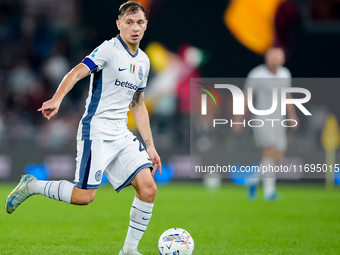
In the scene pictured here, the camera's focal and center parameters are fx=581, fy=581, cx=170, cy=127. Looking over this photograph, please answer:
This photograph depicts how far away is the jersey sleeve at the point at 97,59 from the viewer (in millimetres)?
4693

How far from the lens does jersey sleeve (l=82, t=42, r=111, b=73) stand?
15.4 ft

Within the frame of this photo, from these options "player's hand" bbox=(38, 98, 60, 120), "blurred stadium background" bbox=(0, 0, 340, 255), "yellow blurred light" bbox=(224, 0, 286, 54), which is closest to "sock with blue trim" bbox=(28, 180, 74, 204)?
"player's hand" bbox=(38, 98, 60, 120)

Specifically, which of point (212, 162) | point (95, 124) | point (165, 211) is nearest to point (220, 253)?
point (95, 124)

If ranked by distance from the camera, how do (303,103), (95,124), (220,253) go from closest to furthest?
(95,124)
(220,253)
(303,103)

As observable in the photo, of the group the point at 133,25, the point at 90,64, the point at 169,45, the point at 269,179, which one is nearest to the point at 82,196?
the point at 90,64

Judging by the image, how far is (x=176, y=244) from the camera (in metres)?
4.82

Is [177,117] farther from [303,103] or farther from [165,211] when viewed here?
[165,211]

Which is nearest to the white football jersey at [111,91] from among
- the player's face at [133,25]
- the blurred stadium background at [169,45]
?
the player's face at [133,25]

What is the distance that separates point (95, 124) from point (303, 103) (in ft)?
35.3

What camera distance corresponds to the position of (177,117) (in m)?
14.1

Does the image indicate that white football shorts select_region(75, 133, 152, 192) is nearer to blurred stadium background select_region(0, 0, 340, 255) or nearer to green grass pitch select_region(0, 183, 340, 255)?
green grass pitch select_region(0, 183, 340, 255)

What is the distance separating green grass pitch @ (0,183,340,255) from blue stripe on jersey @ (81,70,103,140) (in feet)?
3.69

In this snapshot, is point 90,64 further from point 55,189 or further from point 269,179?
point 269,179

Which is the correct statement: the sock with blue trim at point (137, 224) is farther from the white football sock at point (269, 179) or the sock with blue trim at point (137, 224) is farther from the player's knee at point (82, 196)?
the white football sock at point (269, 179)
